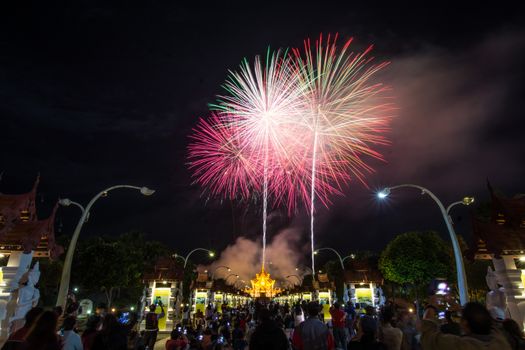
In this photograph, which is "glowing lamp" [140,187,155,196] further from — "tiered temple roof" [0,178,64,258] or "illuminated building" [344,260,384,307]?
"illuminated building" [344,260,384,307]

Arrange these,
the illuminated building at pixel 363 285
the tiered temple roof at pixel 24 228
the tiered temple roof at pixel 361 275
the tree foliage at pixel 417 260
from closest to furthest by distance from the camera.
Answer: the tiered temple roof at pixel 24 228 < the illuminated building at pixel 363 285 < the tiered temple roof at pixel 361 275 < the tree foliage at pixel 417 260

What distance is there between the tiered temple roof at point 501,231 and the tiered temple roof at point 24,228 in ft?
83.6

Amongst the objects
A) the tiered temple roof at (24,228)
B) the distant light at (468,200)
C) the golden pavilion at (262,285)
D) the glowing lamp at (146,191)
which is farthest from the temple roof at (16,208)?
the golden pavilion at (262,285)

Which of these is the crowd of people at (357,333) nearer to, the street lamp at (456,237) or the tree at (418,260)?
the street lamp at (456,237)

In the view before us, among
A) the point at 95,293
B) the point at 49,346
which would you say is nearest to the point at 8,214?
the point at 49,346

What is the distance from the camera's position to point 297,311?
1461 cm

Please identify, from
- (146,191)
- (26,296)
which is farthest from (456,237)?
(26,296)

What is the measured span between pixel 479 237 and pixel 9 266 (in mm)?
26532

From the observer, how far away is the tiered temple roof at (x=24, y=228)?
56.2 ft

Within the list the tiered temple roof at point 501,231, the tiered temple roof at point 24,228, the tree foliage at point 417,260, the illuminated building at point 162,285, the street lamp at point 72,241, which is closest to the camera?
the street lamp at point 72,241

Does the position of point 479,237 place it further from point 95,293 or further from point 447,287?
point 95,293

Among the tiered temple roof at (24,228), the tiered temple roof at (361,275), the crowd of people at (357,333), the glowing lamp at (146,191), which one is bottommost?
the crowd of people at (357,333)

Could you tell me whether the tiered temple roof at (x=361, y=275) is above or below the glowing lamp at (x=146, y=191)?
below

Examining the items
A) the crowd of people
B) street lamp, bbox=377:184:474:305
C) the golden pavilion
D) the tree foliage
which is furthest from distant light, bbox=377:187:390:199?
the golden pavilion
